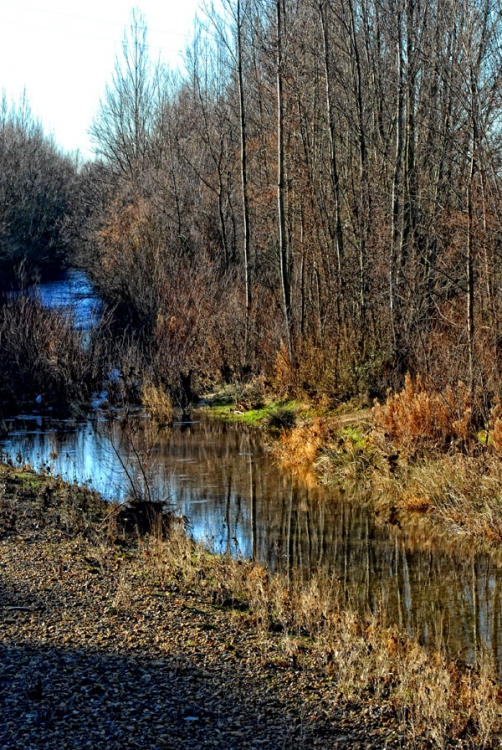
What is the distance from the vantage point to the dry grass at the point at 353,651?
16.9ft

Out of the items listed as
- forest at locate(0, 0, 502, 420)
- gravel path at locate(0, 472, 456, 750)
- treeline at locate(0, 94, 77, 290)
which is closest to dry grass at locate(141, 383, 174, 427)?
forest at locate(0, 0, 502, 420)

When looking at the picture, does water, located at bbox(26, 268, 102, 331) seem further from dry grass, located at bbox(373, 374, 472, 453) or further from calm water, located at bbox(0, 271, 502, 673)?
dry grass, located at bbox(373, 374, 472, 453)

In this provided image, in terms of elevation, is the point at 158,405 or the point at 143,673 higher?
the point at 158,405

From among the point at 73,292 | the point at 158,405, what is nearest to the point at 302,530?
the point at 158,405

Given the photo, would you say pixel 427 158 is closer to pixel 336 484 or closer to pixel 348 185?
pixel 348 185

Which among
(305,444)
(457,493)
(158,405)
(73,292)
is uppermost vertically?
(73,292)

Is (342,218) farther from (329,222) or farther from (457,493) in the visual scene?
(457,493)

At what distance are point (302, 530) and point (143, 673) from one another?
5.50 metres

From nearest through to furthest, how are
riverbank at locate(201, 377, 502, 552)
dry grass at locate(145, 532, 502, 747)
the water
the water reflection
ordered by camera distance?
1. dry grass at locate(145, 532, 502, 747)
2. the water reflection
3. riverbank at locate(201, 377, 502, 552)
4. the water

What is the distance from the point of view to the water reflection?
26.2 feet

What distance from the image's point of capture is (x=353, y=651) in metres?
6.01

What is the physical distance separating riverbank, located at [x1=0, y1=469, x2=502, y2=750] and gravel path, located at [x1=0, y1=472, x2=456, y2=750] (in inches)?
0.5

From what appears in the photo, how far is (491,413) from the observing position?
38.7ft

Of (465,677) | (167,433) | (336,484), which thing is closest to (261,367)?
(167,433)
